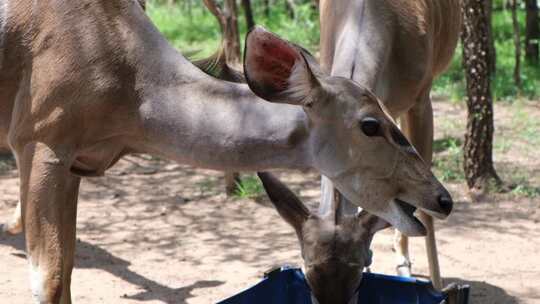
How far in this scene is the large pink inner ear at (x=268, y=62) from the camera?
11.1 feet

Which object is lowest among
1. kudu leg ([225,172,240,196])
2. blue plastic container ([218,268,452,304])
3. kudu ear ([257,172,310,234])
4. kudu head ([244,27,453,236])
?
blue plastic container ([218,268,452,304])

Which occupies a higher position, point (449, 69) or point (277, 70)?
point (277, 70)

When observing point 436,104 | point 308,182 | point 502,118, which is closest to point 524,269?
point 308,182

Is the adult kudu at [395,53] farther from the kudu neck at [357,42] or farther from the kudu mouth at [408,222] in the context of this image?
the kudu mouth at [408,222]

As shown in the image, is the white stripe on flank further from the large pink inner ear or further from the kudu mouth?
the kudu mouth

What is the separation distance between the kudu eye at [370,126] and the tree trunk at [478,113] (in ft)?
12.4

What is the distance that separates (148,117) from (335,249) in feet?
2.90

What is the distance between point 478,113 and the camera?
7.07 m

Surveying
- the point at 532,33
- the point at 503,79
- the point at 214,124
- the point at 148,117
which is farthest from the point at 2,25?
the point at 532,33

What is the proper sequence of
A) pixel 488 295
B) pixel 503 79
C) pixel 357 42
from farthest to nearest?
pixel 503 79, pixel 488 295, pixel 357 42

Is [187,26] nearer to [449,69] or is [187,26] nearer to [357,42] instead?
[449,69]

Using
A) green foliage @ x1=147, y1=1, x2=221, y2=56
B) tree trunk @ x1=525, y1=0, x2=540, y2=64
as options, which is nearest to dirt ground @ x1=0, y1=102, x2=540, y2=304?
tree trunk @ x1=525, y1=0, x2=540, y2=64

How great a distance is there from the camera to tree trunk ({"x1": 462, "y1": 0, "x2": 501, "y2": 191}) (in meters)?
7.06

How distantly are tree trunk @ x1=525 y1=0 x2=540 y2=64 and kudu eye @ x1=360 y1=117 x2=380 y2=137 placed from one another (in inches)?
314
